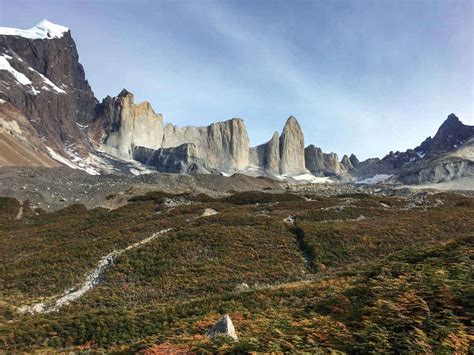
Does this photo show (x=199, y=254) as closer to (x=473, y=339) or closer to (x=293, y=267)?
(x=293, y=267)

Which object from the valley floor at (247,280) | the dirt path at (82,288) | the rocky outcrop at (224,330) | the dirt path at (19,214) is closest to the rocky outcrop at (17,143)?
the dirt path at (19,214)

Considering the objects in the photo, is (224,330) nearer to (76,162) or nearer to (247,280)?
(247,280)

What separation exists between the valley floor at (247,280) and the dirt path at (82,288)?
7.3 inches

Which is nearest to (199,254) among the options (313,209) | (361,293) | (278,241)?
(278,241)

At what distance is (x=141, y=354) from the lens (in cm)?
1102

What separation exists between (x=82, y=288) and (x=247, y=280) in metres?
11.4

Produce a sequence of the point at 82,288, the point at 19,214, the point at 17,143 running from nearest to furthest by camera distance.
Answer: the point at 82,288 → the point at 19,214 → the point at 17,143

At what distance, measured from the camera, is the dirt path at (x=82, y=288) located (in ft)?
69.8

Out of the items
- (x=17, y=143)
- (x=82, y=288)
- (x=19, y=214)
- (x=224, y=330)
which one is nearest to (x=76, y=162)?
(x=17, y=143)

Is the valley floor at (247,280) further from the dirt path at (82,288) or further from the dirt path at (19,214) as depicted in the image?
the dirt path at (19,214)

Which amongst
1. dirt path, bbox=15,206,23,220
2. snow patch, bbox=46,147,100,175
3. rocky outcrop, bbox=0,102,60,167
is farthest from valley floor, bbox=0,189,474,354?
snow patch, bbox=46,147,100,175

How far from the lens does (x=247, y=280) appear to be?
80.8 ft

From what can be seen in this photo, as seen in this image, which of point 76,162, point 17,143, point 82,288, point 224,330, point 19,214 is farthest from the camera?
point 76,162

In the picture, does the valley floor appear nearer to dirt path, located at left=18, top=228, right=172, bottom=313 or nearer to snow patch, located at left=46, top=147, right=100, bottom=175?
dirt path, located at left=18, top=228, right=172, bottom=313
